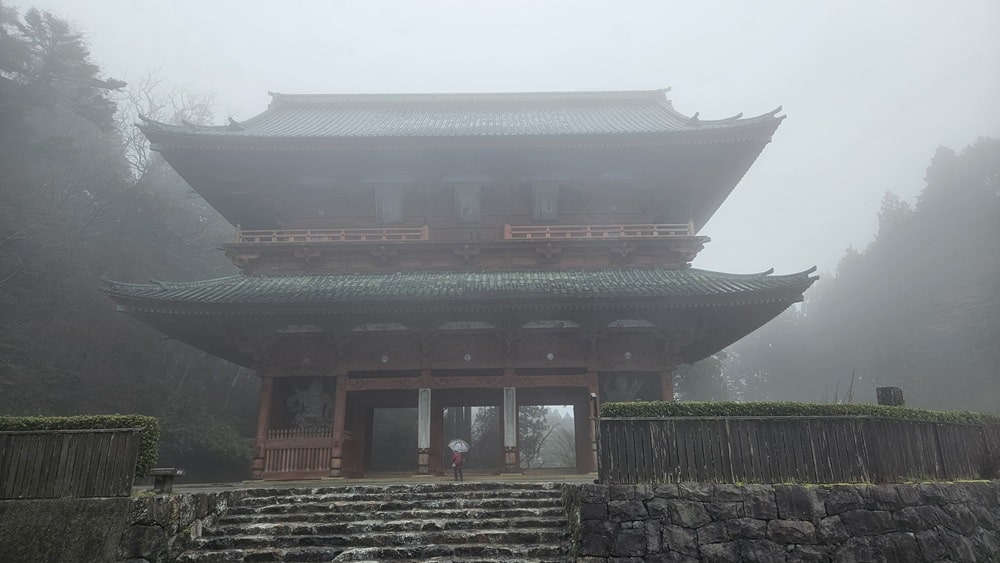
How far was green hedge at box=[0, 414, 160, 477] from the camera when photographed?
906 centimetres

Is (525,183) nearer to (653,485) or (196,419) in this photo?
(653,485)

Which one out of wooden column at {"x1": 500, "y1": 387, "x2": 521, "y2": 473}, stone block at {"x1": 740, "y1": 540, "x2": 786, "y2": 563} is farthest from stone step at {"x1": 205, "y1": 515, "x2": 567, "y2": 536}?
wooden column at {"x1": 500, "y1": 387, "x2": 521, "y2": 473}

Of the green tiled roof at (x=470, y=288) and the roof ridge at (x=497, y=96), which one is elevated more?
the roof ridge at (x=497, y=96)

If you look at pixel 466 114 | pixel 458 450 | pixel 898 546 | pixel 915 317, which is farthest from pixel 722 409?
pixel 915 317

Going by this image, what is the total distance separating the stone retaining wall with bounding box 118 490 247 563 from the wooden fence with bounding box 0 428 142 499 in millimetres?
472

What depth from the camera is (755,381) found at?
66812 mm

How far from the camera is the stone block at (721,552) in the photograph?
8.79 metres

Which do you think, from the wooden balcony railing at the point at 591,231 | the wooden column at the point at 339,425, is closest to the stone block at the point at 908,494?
the wooden balcony railing at the point at 591,231

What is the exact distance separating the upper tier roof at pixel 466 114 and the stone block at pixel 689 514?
12.7 meters

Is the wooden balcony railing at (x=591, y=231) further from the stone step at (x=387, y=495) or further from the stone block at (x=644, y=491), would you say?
the stone block at (x=644, y=491)

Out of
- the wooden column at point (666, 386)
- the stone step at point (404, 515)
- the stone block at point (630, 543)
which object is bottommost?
the stone block at point (630, 543)

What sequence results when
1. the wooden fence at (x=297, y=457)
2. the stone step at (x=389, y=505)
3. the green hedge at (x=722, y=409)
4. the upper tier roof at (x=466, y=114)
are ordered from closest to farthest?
the green hedge at (x=722, y=409) < the stone step at (x=389, y=505) < the wooden fence at (x=297, y=457) < the upper tier roof at (x=466, y=114)

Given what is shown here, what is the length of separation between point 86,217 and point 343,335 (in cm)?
1818

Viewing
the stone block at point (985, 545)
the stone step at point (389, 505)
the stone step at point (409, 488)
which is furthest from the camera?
the stone step at point (409, 488)
